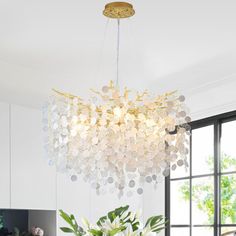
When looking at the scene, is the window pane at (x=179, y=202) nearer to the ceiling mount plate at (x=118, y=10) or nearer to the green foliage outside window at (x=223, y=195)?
the green foliage outside window at (x=223, y=195)

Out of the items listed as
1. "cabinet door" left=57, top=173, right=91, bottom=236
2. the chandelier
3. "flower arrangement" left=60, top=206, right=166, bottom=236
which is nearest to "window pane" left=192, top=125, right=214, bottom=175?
"cabinet door" left=57, top=173, right=91, bottom=236

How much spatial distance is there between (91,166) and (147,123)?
1.37 ft

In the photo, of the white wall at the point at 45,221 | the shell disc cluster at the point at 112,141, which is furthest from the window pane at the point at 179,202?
the shell disc cluster at the point at 112,141

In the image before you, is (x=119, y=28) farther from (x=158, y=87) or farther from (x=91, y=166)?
(x=158, y=87)

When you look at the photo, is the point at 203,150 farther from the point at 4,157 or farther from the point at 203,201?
the point at 4,157

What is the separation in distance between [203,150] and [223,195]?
474 mm

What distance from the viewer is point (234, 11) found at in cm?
354

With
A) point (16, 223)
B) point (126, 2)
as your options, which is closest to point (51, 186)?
point (16, 223)

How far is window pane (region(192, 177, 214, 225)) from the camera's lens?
4.89 m

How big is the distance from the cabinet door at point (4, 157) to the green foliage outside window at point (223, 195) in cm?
166

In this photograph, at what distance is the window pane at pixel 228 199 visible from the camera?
4.68 metres

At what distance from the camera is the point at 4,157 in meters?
4.57

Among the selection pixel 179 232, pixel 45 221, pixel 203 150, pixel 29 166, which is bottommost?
pixel 179 232

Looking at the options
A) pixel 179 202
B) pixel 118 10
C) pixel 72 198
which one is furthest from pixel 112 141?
pixel 179 202
